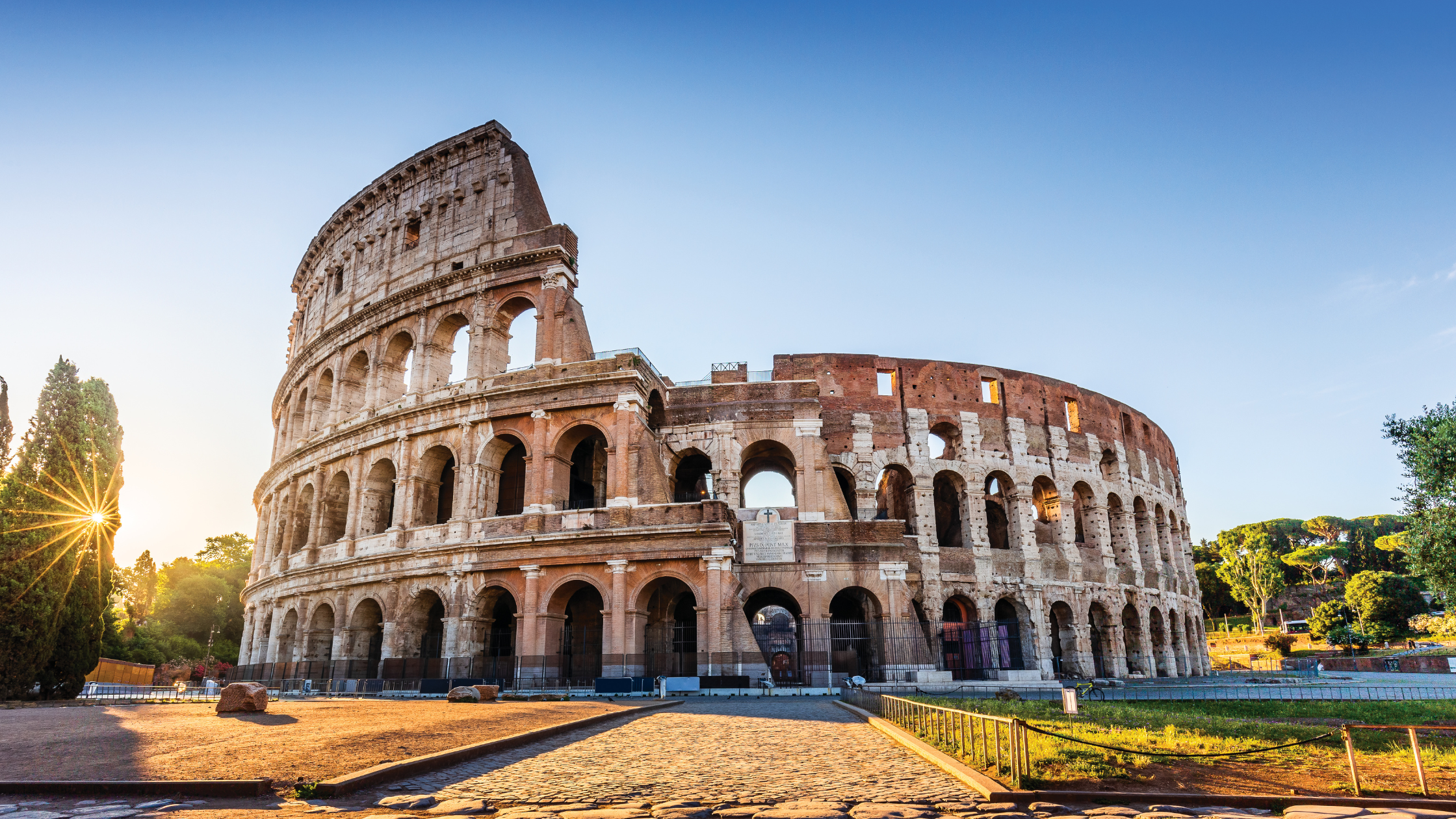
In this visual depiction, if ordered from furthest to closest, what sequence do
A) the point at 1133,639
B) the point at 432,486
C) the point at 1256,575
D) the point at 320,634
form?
the point at 1256,575 → the point at 1133,639 → the point at 320,634 → the point at 432,486

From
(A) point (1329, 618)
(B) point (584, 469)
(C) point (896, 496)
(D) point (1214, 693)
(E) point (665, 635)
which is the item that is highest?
(B) point (584, 469)

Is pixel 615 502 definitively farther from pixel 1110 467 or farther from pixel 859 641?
pixel 1110 467

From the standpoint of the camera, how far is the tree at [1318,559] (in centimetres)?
6247

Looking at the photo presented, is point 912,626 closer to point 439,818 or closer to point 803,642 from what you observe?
point 803,642

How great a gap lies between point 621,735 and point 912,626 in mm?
14482

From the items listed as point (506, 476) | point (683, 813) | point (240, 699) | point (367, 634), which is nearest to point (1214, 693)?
point (683, 813)

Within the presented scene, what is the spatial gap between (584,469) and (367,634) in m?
8.33

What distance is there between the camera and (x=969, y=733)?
8.17 meters

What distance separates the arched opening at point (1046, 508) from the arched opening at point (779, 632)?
33.1 feet

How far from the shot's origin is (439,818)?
4980 mm

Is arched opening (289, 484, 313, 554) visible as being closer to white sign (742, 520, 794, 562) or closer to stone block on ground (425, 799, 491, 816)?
white sign (742, 520, 794, 562)

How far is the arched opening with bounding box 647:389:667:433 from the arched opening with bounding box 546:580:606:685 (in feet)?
18.0

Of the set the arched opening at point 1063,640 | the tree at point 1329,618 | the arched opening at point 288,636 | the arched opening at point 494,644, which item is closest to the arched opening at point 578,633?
the arched opening at point 494,644

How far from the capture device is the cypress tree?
57.5ft
